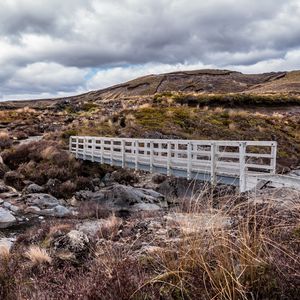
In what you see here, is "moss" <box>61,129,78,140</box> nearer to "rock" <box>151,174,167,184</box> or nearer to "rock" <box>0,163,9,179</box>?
"rock" <box>0,163,9,179</box>

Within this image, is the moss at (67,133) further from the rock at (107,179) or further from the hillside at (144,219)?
the rock at (107,179)

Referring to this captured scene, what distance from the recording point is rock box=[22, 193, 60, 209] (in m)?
15.7

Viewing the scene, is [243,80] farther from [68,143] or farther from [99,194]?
[99,194]

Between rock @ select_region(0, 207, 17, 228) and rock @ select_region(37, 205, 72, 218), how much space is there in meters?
1.20

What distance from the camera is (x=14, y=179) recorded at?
19703mm

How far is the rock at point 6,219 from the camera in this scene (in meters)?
12.6

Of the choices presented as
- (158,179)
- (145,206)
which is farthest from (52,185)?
(145,206)

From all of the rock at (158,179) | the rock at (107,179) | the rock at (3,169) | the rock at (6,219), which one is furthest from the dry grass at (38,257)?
the rock at (3,169)

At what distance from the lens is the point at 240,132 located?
95.8ft

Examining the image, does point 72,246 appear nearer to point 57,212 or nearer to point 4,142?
→ point 57,212

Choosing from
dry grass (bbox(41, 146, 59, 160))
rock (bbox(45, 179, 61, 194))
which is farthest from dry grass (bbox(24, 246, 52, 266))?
dry grass (bbox(41, 146, 59, 160))

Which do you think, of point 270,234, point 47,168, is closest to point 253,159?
point 47,168

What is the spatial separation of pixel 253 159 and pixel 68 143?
1186cm

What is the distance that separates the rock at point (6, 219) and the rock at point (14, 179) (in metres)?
5.44
